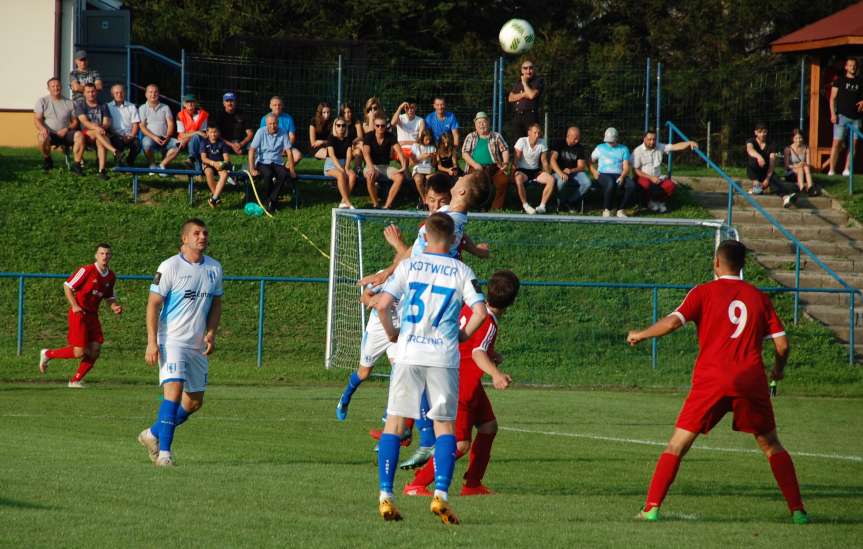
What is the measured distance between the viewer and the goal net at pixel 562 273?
→ 19.7m

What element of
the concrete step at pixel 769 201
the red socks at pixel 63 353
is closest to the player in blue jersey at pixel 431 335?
the red socks at pixel 63 353

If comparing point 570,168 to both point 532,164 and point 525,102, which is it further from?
point 525,102

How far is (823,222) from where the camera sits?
80.7 feet

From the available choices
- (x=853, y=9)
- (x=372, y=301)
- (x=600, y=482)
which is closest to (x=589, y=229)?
(x=853, y=9)

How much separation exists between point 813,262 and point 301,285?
9422mm

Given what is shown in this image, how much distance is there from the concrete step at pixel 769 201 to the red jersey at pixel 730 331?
699 inches

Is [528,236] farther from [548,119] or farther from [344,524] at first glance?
[344,524]

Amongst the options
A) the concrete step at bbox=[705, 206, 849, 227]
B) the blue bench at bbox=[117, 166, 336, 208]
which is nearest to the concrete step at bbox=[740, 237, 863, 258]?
the concrete step at bbox=[705, 206, 849, 227]

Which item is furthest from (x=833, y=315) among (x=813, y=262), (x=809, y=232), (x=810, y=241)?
(x=809, y=232)

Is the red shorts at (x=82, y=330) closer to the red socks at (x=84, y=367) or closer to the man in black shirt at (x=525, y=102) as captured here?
the red socks at (x=84, y=367)

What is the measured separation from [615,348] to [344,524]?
46.0 feet

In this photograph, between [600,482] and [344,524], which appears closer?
[344,524]

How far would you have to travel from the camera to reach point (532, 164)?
23.7 metres

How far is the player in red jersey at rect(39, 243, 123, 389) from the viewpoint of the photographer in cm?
1723
